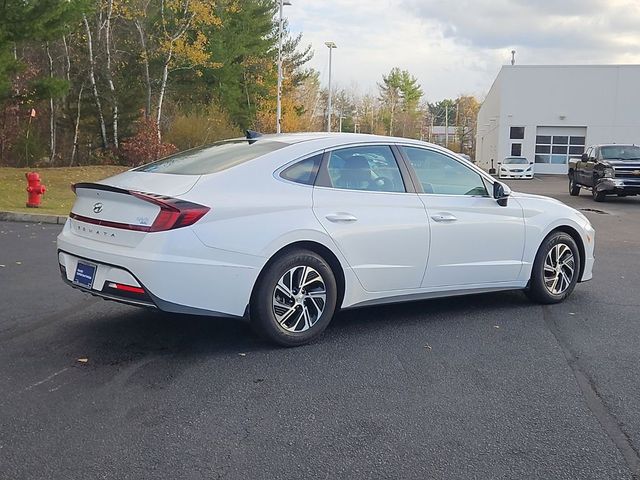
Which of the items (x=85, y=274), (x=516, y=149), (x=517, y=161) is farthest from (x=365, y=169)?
(x=516, y=149)

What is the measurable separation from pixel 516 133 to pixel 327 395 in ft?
152

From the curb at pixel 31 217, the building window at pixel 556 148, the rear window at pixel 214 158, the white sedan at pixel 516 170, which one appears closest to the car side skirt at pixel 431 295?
the rear window at pixel 214 158

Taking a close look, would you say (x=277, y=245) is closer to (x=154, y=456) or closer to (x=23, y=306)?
(x=154, y=456)

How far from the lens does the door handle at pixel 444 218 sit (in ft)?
18.7

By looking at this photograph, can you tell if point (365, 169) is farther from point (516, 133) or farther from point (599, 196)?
point (516, 133)

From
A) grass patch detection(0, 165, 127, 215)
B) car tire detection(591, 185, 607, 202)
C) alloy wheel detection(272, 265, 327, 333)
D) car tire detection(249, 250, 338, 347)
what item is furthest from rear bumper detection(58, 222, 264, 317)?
car tire detection(591, 185, 607, 202)

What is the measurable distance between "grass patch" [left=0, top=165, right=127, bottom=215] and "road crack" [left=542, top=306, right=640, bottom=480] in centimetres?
1143

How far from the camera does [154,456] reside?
10.7 feet

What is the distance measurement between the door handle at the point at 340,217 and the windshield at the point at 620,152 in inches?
703

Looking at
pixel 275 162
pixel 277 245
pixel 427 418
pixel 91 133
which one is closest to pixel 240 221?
pixel 277 245

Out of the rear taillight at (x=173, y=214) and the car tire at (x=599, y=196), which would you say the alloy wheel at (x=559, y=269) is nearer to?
the rear taillight at (x=173, y=214)

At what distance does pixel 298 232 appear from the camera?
4.93m

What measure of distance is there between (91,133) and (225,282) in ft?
111

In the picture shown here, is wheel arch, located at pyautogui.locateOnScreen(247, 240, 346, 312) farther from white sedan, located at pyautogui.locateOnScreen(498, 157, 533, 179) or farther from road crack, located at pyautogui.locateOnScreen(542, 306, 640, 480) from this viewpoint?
white sedan, located at pyautogui.locateOnScreen(498, 157, 533, 179)
